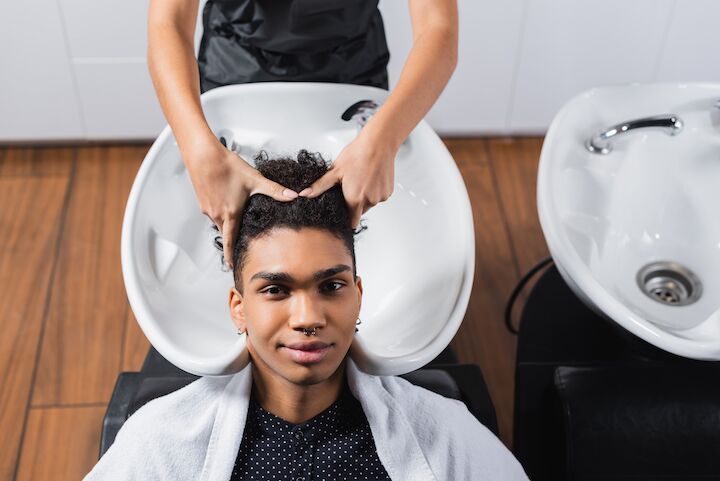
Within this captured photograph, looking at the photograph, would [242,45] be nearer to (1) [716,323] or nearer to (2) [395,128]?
(2) [395,128]

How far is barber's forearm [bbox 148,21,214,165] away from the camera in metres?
1.24

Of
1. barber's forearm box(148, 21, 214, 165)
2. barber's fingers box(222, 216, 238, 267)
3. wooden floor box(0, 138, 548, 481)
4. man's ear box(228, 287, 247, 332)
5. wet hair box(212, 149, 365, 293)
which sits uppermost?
barber's forearm box(148, 21, 214, 165)

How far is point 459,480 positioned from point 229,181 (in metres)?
0.55

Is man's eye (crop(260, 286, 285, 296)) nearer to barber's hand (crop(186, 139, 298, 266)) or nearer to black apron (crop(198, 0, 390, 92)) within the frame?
barber's hand (crop(186, 139, 298, 266))

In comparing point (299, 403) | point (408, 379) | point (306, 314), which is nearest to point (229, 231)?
point (306, 314)

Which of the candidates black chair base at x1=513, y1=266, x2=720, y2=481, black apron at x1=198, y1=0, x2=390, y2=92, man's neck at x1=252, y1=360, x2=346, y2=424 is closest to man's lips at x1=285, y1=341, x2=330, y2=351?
man's neck at x1=252, y1=360, x2=346, y2=424

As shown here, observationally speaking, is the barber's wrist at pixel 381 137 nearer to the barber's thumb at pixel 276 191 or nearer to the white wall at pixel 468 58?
the barber's thumb at pixel 276 191

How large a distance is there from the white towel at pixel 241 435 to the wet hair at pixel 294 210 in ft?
0.62

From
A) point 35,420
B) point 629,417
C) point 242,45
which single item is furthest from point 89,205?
point 629,417

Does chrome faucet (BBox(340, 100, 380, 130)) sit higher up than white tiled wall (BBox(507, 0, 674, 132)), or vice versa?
chrome faucet (BBox(340, 100, 380, 130))

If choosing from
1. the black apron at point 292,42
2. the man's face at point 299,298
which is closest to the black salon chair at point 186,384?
the man's face at point 299,298

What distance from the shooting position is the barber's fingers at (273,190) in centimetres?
114

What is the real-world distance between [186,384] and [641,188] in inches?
33.5

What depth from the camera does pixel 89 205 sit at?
7.96 feet
